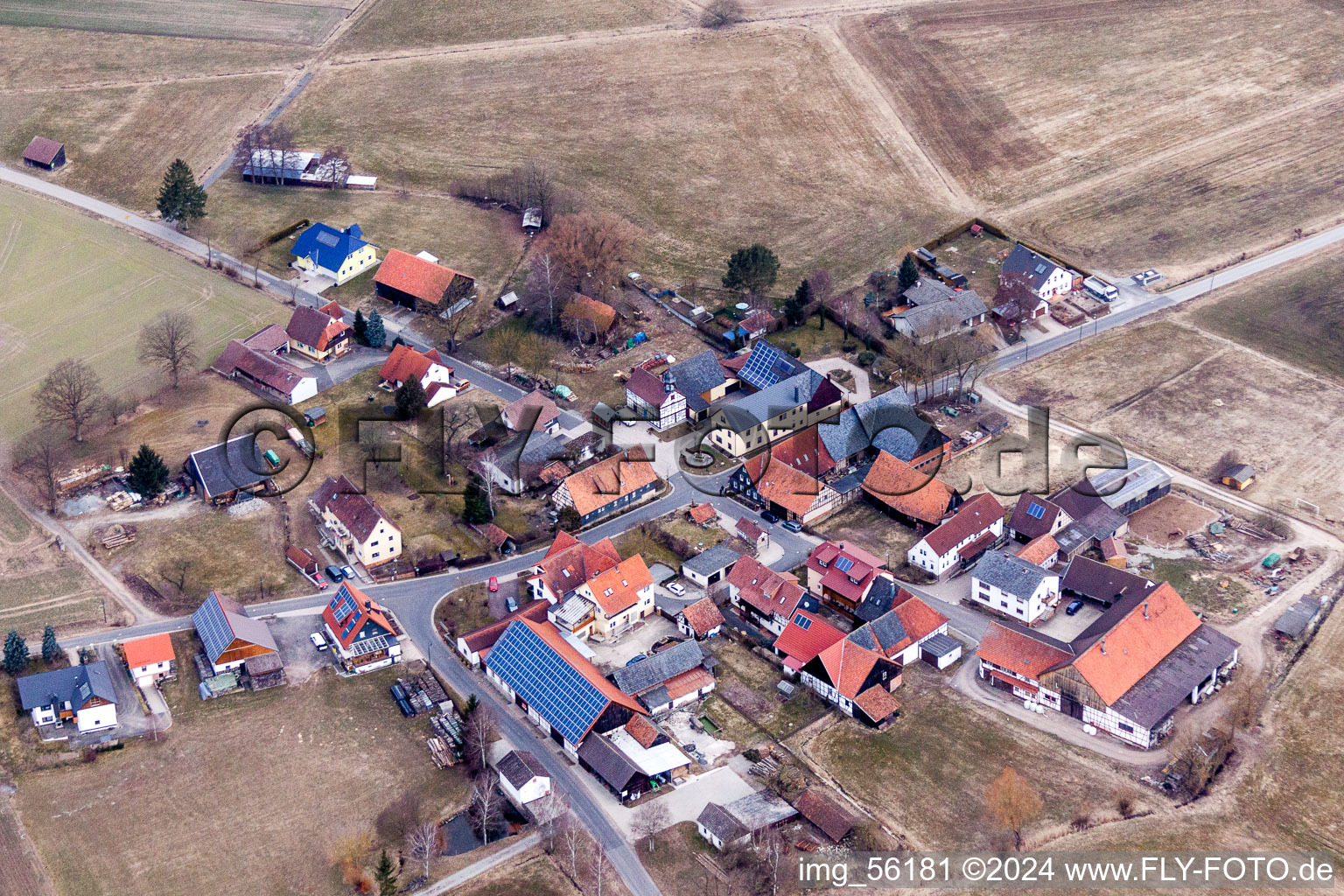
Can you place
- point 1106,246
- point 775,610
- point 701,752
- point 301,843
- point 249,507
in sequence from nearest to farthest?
point 301,843 → point 701,752 → point 775,610 → point 249,507 → point 1106,246

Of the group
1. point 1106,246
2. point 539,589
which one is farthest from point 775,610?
point 1106,246

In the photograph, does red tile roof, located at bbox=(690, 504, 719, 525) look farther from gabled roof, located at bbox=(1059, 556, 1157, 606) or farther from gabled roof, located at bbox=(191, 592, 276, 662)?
gabled roof, located at bbox=(191, 592, 276, 662)

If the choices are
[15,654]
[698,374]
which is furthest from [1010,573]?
[15,654]

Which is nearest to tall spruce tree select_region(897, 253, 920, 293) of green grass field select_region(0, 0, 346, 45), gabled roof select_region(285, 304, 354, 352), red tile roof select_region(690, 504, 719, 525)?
red tile roof select_region(690, 504, 719, 525)

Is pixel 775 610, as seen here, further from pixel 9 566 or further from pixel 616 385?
pixel 9 566

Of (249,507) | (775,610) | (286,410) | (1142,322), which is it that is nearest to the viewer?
(775,610)

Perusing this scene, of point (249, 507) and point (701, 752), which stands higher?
point (249, 507)

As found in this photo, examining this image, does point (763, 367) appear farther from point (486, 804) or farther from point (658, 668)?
point (486, 804)
